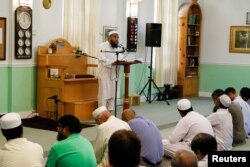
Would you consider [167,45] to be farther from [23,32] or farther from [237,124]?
[237,124]

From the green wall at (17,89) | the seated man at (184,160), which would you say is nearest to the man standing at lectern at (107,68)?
the green wall at (17,89)

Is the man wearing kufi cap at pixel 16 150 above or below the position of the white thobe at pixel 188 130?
above

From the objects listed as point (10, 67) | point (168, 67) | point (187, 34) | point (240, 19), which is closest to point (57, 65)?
point (10, 67)

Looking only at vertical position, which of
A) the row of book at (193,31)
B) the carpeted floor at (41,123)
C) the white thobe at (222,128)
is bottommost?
the carpeted floor at (41,123)

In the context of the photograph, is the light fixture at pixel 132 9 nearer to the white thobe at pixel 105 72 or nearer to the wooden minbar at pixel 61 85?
the white thobe at pixel 105 72

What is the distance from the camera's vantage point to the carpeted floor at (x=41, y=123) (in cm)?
766

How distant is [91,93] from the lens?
8.96m

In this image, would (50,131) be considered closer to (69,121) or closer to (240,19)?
(69,121)

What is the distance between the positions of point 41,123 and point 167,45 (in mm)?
4972

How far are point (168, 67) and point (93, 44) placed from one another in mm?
3014

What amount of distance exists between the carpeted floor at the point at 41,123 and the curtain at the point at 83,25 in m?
1.68

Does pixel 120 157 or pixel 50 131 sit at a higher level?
pixel 120 157

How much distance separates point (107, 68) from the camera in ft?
28.8

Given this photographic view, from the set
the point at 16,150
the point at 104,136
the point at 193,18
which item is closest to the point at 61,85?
the point at 104,136
